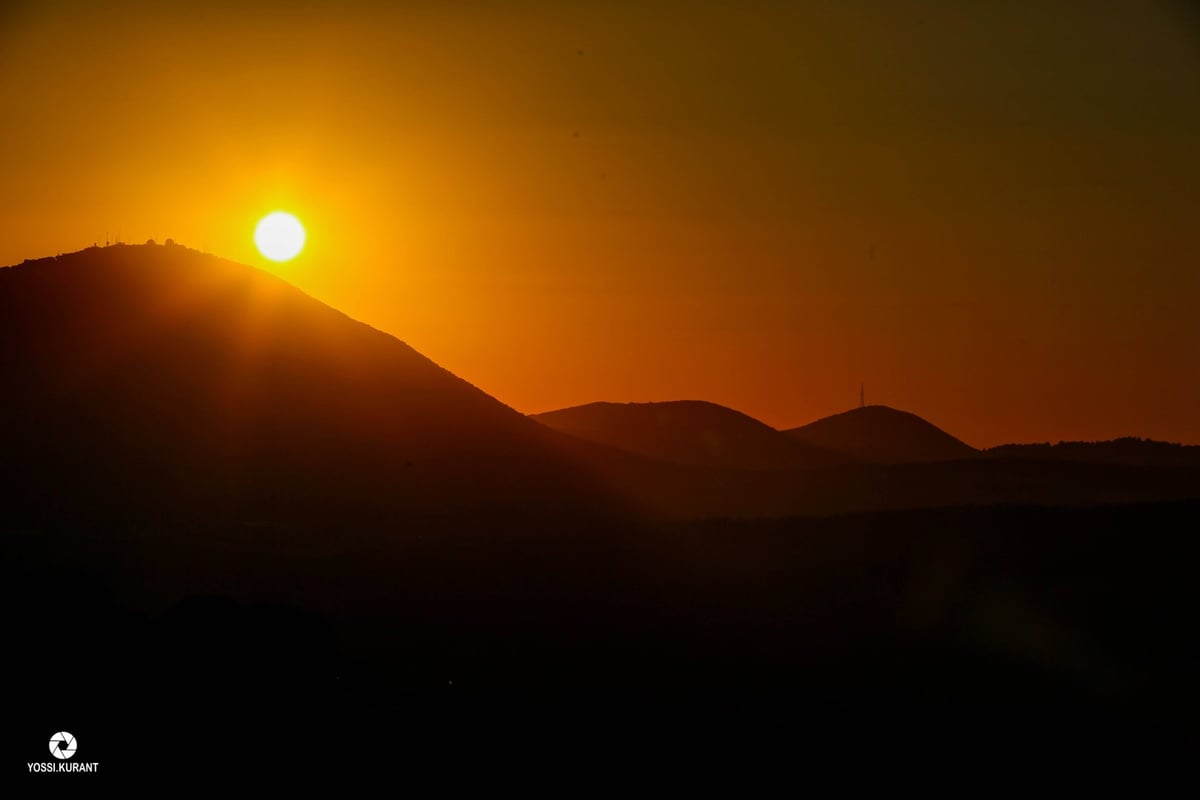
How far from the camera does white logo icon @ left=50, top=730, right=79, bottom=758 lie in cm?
2884

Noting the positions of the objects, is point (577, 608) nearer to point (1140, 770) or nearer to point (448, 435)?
point (1140, 770)

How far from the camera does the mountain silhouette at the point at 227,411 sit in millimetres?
74750

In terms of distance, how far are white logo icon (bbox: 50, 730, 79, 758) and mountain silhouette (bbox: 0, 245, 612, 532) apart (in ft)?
135

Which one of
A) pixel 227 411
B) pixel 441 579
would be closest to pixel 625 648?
pixel 441 579

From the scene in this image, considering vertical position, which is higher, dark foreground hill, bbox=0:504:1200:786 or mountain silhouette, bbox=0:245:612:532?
mountain silhouette, bbox=0:245:612:532

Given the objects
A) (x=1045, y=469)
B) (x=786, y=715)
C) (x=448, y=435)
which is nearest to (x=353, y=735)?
(x=786, y=715)

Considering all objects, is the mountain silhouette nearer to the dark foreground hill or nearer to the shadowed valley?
the shadowed valley

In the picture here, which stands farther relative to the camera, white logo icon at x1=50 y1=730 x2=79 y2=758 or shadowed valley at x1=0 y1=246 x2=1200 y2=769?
shadowed valley at x1=0 y1=246 x2=1200 y2=769

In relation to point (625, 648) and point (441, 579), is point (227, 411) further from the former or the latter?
point (625, 648)

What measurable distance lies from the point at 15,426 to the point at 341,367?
19.4 metres

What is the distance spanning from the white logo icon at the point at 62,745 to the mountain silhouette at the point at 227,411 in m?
41.2

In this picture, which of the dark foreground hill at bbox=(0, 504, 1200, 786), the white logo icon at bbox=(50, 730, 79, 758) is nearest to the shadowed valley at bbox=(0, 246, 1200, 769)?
the dark foreground hill at bbox=(0, 504, 1200, 786)

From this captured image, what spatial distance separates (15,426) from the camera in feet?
256

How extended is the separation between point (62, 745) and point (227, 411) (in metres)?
54.6
